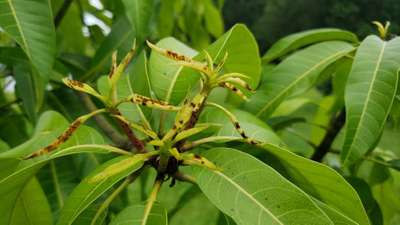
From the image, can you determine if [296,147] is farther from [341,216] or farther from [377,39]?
[341,216]

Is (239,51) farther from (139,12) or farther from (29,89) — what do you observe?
(29,89)

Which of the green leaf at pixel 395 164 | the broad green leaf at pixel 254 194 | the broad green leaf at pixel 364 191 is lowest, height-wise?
the broad green leaf at pixel 364 191

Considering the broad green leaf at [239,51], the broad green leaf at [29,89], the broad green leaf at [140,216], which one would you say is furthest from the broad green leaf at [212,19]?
the broad green leaf at [140,216]

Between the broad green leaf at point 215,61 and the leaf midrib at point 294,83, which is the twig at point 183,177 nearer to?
the broad green leaf at point 215,61

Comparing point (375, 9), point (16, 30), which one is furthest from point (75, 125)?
point (375, 9)

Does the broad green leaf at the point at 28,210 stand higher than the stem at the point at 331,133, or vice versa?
the broad green leaf at the point at 28,210

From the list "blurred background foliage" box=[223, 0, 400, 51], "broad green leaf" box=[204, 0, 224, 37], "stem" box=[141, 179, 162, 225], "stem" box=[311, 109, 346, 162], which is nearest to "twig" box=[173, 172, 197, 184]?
"stem" box=[141, 179, 162, 225]
